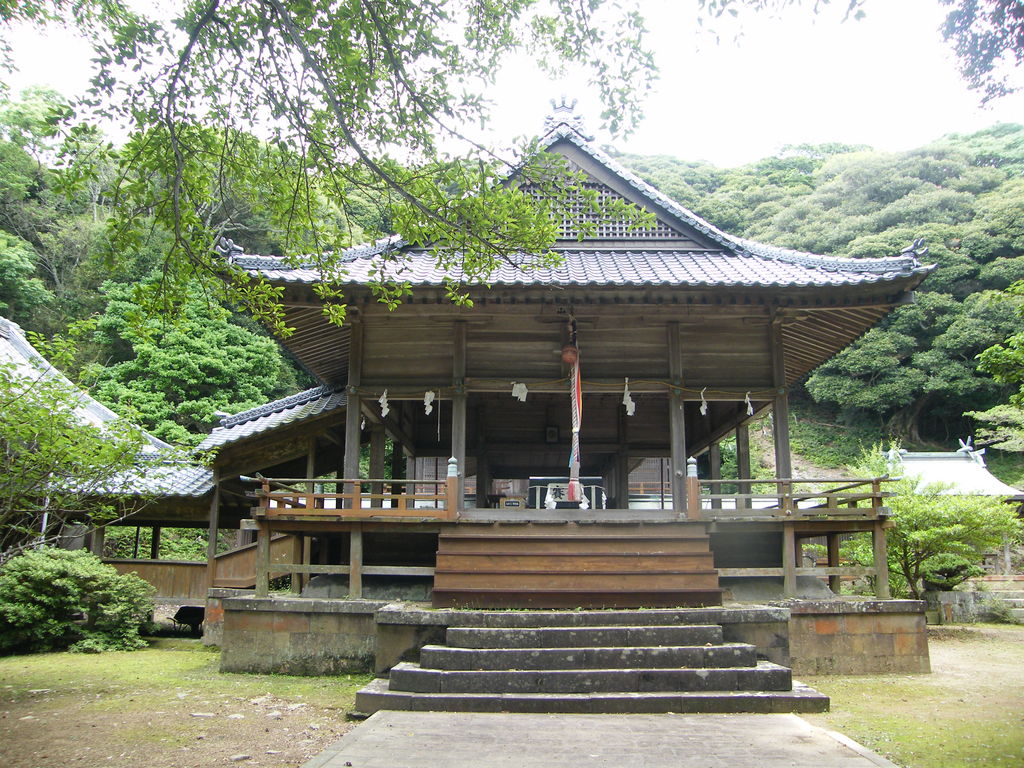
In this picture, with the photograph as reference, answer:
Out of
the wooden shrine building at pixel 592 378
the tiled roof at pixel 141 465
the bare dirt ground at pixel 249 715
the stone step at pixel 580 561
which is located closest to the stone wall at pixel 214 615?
the wooden shrine building at pixel 592 378

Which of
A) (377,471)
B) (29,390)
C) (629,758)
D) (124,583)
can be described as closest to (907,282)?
(629,758)

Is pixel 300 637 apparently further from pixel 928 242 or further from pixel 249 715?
pixel 928 242

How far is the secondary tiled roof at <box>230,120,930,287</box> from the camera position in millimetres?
11031

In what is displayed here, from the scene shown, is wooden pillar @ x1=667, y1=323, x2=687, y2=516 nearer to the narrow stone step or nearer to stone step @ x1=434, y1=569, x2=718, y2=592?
stone step @ x1=434, y1=569, x2=718, y2=592

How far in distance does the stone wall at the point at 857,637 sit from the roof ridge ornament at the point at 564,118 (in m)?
9.58

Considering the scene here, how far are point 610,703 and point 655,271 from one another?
23.5 ft

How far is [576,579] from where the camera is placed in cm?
1019

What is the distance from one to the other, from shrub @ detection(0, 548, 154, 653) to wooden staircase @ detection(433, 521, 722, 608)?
7.91 meters

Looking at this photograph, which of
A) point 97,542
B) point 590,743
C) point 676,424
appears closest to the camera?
point 590,743

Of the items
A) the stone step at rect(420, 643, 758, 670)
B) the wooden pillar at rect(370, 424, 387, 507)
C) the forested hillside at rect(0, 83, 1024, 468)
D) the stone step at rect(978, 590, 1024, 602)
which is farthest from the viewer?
the forested hillside at rect(0, 83, 1024, 468)

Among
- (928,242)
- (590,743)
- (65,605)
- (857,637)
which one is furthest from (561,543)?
(928,242)

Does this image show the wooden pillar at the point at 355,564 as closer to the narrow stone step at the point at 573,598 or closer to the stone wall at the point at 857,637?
the narrow stone step at the point at 573,598

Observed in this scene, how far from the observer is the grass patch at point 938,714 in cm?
607

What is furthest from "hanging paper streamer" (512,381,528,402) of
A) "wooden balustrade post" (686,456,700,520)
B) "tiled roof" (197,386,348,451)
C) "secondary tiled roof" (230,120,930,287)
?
"tiled roof" (197,386,348,451)
